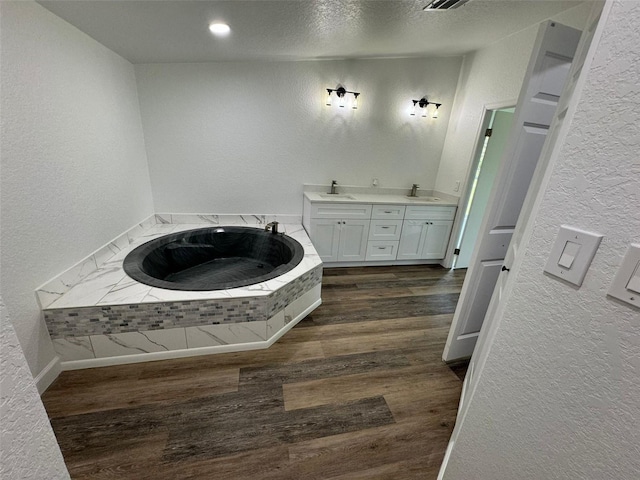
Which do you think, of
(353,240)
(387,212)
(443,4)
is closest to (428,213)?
(387,212)

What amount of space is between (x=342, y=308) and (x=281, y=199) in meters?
1.61

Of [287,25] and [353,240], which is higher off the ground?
[287,25]

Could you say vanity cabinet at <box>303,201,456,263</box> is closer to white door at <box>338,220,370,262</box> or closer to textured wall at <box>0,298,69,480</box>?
white door at <box>338,220,370,262</box>

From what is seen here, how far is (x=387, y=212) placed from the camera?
3.08 m

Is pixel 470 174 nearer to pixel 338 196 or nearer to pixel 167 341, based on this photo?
pixel 338 196

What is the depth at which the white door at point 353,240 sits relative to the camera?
306cm

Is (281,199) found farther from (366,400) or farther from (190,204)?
(366,400)

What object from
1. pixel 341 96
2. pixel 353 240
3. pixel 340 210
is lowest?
pixel 353 240

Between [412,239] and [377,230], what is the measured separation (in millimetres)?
501

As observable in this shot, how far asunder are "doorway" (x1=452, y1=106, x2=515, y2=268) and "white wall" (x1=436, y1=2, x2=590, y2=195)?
0.08 metres

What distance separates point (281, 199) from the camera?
3271 millimetres

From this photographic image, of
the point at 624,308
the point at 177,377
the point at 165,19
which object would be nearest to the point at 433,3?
the point at 165,19

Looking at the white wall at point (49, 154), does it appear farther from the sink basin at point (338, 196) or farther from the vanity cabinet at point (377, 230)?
the sink basin at point (338, 196)

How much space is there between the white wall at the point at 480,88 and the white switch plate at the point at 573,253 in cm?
242
